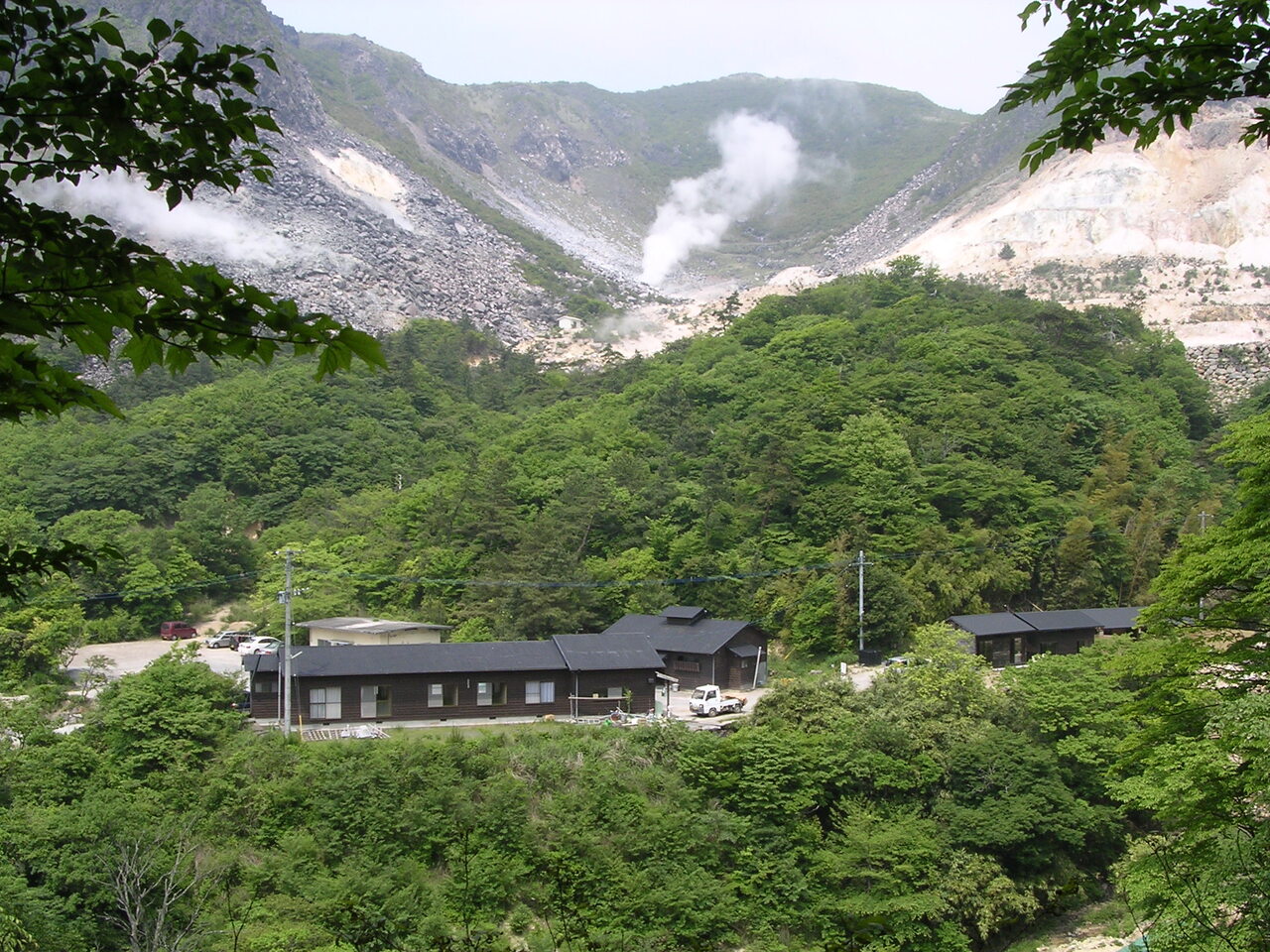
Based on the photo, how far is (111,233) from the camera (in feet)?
6.84

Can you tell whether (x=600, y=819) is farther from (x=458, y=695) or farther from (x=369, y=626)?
(x=369, y=626)

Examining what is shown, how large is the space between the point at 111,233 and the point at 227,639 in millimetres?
24845

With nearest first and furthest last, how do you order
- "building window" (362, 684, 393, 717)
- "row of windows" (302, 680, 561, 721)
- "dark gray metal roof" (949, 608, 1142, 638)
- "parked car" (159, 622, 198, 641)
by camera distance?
"row of windows" (302, 680, 561, 721)
"building window" (362, 684, 393, 717)
"dark gray metal roof" (949, 608, 1142, 638)
"parked car" (159, 622, 198, 641)

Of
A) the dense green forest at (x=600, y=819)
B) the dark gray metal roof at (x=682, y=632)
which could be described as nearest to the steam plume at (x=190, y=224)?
the dark gray metal roof at (x=682, y=632)

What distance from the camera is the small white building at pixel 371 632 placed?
22.8 metres

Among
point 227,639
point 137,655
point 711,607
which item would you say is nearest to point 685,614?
point 711,607

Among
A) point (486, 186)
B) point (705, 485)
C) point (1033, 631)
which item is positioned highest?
point (486, 186)

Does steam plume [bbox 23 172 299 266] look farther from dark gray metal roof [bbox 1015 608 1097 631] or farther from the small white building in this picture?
dark gray metal roof [bbox 1015 608 1097 631]

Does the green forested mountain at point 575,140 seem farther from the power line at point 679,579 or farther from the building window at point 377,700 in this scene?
the building window at point 377,700

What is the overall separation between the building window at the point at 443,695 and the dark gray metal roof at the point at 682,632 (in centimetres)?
372

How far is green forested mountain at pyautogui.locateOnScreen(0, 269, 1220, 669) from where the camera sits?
76.9ft

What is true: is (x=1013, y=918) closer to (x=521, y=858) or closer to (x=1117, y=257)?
(x=521, y=858)

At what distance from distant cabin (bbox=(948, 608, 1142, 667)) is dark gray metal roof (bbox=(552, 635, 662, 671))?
644 centimetres

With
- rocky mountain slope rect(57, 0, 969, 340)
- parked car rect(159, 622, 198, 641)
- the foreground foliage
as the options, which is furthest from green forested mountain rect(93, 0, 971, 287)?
the foreground foliage
